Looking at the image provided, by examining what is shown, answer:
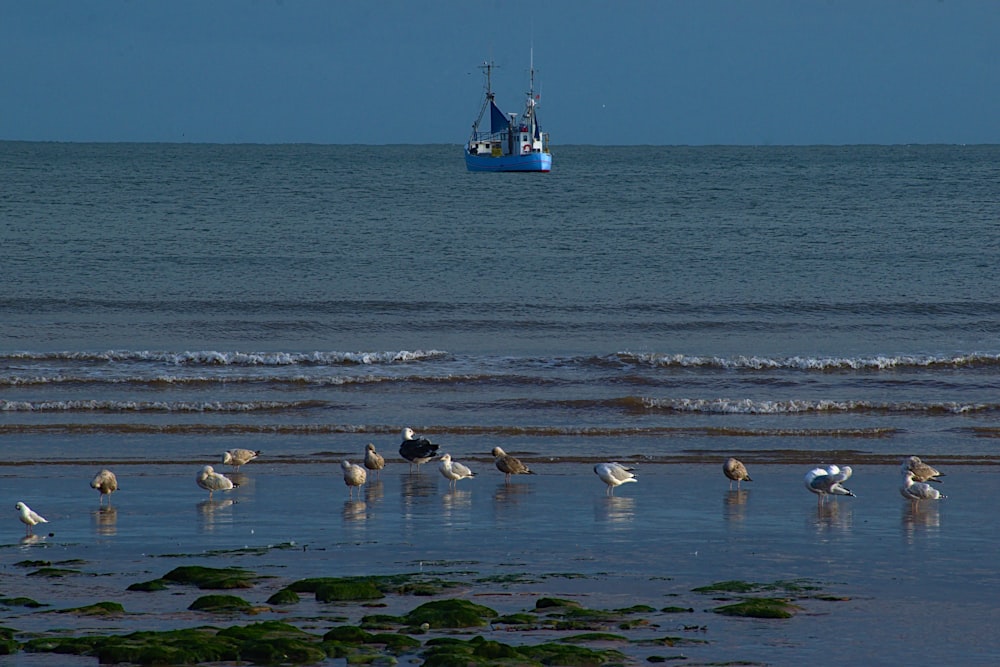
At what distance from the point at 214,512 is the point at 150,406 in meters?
7.19

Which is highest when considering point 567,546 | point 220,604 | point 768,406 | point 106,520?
point 768,406

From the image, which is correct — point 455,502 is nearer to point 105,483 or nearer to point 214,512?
point 214,512

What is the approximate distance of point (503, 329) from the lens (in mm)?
27453

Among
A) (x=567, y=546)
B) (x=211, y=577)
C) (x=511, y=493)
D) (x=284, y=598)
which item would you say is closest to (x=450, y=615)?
(x=284, y=598)

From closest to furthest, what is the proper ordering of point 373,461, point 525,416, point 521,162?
point 373,461 → point 525,416 → point 521,162

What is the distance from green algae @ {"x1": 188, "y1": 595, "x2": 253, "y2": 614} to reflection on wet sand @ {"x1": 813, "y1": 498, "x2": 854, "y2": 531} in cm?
581

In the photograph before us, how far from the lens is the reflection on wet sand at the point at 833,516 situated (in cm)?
1246

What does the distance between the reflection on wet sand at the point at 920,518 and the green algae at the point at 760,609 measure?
10.0ft

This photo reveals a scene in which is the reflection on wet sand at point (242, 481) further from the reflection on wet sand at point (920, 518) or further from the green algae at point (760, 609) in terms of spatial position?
the reflection on wet sand at point (920, 518)

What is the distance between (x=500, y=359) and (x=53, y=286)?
1474 cm

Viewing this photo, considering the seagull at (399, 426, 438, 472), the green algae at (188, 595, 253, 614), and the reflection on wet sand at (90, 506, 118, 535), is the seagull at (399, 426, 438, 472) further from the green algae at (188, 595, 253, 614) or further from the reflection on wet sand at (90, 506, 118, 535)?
the green algae at (188, 595, 253, 614)

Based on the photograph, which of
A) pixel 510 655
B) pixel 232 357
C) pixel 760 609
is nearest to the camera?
pixel 510 655

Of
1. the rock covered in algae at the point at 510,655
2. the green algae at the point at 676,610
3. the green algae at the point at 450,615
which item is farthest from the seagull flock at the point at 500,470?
the rock covered in algae at the point at 510,655

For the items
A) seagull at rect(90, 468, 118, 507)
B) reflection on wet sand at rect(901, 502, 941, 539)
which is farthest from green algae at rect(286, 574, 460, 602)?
reflection on wet sand at rect(901, 502, 941, 539)
